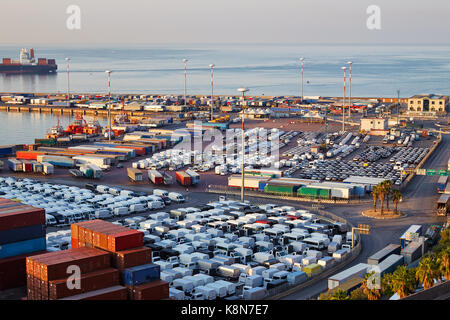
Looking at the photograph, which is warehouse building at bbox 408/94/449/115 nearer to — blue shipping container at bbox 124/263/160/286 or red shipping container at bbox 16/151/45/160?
red shipping container at bbox 16/151/45/160

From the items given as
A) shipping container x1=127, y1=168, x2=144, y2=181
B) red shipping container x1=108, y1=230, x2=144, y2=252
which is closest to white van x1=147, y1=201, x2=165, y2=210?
shipping container x1=127, y1=168, x2=144, y2=181

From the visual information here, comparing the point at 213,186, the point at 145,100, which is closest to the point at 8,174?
the point at 213,186

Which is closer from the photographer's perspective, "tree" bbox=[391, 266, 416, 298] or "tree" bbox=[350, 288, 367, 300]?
"tree" bbox=[391, 266, 416, 298]

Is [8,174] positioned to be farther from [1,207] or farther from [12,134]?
[12,134]

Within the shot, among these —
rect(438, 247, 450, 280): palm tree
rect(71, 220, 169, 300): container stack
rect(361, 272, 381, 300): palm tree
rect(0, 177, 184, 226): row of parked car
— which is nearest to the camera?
rect(71, 220, 169, 300): container stack

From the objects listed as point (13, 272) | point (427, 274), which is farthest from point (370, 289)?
point (13, 272)

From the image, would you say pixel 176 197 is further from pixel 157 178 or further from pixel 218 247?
pixel 218 247

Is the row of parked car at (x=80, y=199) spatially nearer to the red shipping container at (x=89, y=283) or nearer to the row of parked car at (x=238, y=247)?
the row of parked car at (x=238, y=247)
